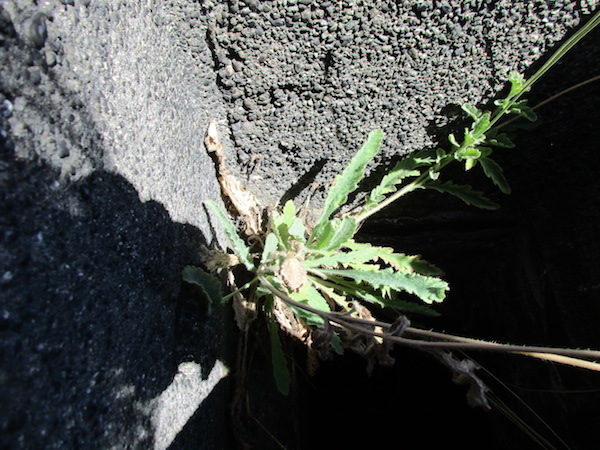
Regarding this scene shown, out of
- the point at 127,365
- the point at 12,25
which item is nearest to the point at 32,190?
the point at 12,25

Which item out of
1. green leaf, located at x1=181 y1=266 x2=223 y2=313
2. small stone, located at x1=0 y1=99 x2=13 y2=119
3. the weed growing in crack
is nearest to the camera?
small stone, located at x1=0 y1=99 x2=13 y2=119

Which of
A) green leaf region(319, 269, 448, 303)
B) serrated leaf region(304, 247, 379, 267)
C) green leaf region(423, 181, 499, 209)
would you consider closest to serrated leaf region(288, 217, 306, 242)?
serrated leaf region(304, 247, 379, 267)

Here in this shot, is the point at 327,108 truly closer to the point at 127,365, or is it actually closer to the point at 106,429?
the point at 127,365

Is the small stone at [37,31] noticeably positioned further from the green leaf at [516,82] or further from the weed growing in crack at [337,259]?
the green leaf at [516,82]

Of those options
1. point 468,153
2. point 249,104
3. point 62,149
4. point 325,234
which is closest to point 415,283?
point 325,234

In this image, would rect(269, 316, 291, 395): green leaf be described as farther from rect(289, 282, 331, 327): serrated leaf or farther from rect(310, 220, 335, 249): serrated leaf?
rect(310, 220, 335, 249): serrated leaf

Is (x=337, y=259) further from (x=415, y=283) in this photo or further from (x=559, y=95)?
(x=559, y=95)
